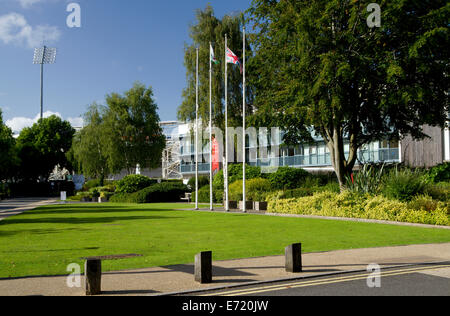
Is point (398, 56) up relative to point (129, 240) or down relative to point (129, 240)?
up

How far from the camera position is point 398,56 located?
77.8 feet

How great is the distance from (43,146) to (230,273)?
76812 mm

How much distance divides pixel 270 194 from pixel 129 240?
16.8 meters

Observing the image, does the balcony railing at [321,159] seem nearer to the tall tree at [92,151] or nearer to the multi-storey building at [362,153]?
the multi-storey building at [362,153]

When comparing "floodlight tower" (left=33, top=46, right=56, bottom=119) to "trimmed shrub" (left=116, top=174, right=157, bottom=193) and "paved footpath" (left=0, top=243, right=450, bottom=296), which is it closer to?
"trimmed shrub" (left=116, top=174, right=157, bottom=193)

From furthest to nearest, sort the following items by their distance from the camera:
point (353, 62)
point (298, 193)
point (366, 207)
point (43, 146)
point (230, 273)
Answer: point (43, 146) < point (298, 193) < point (353, 62) < point (366, 207) < point (230, 273)

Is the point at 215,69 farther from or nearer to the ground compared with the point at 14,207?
farther from the ground

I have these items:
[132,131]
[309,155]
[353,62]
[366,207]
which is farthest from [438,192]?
[132,131]

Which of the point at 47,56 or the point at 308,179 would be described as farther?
the point at 47,56

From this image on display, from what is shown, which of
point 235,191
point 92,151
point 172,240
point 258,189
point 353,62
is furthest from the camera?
point 92,151

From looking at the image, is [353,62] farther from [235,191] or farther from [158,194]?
[158,194]

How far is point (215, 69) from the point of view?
141ft
